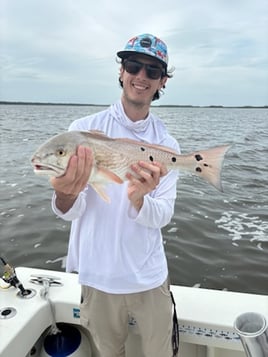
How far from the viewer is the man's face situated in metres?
2.61

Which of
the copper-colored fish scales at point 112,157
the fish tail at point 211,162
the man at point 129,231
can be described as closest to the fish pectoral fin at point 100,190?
the copper-colored fish scales at point 112,157

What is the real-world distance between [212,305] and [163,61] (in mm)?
1999

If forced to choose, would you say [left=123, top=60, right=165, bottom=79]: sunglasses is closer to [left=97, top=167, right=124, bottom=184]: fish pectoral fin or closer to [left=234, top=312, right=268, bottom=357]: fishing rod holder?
[left=97, top=167, right=124, bottom=184]: fish pectoral fin

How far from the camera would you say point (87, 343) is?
339 cm

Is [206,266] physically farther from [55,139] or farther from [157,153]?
[55,139]

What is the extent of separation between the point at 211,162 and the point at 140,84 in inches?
29.0

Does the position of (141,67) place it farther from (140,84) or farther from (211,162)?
(211,162)

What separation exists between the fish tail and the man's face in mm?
556

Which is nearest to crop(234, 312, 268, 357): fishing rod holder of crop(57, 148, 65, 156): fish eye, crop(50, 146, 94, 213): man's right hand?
crop(50, 146, 94, 213): man's right hand

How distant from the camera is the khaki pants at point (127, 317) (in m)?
2.54

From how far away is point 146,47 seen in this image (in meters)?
2.64

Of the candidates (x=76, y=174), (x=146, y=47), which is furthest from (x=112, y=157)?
(x=146, y=47)

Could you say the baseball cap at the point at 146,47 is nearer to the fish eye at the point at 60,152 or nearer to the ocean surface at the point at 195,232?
the fish eye at the point at 60,152

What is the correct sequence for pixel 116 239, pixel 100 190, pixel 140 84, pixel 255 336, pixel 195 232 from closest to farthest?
pixel 255 336
pixel 100 190
pixel 116 239
pixel 140 84
pixel 195 232
